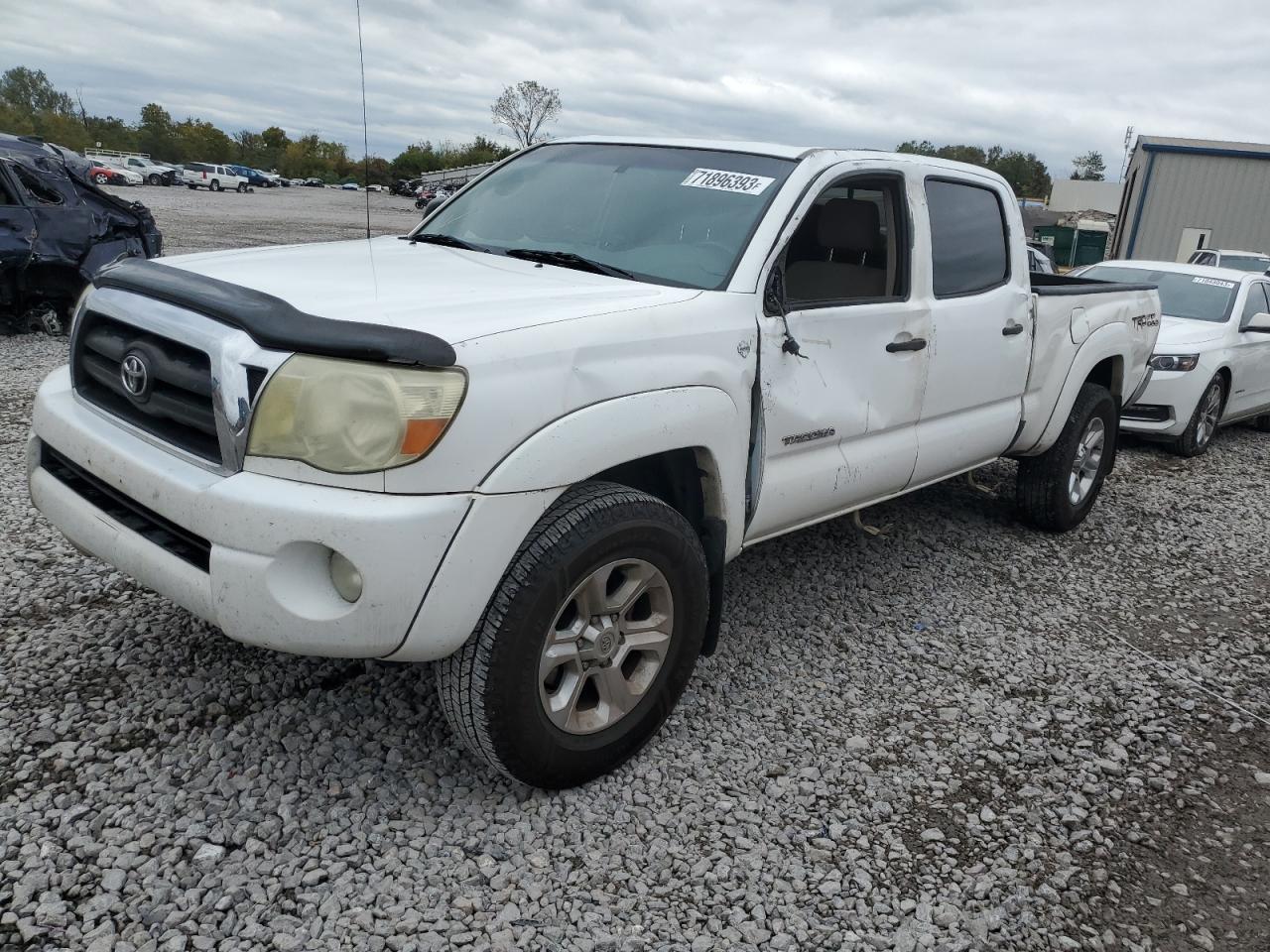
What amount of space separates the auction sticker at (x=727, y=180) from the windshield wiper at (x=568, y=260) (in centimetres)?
51

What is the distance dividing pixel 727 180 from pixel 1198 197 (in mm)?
32062

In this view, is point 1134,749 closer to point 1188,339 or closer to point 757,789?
point 757,789

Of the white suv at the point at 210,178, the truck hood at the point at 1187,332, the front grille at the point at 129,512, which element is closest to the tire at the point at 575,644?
the front grille at the point at 129,512

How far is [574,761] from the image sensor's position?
2764 mm

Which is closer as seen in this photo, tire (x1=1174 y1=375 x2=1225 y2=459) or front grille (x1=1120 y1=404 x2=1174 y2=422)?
front grille (x1=1120 y1=404 x2=1174 y2=422)

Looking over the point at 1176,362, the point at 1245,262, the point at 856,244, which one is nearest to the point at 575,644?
the point at 856,244

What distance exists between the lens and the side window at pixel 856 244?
372 centimetres

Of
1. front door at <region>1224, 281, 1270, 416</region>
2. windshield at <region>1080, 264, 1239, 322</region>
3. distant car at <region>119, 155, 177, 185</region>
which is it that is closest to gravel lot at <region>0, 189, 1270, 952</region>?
front door at <region>1224, 281, 1270, 416</region>

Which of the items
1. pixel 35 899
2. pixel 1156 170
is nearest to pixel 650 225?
pixel 35 899

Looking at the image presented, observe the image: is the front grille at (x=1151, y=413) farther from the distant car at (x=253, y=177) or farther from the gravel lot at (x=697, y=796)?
the distant car at (x=253, y=177)

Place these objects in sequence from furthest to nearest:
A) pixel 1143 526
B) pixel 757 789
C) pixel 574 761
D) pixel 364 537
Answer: pixel 1143 526 → pixel 757 789 → pixel 574 761 → pixel 364 537

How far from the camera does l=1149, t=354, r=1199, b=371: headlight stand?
7.75 meters

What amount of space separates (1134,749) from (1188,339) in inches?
229

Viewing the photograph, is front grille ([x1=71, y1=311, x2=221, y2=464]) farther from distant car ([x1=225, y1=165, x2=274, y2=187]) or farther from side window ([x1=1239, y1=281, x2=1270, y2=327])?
distant car ([x1=225, y1=165, x2=274, y2=187])
